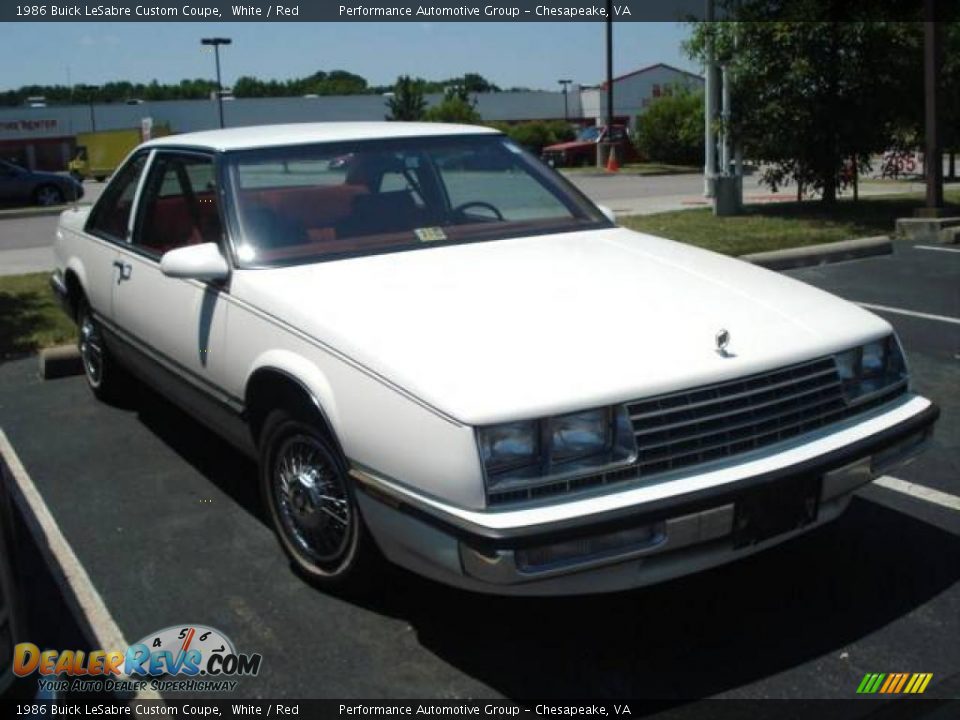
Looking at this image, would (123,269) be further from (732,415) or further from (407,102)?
(407,102)

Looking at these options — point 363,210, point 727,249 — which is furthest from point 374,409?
point 727,249

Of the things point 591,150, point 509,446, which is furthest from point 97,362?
point 591,150

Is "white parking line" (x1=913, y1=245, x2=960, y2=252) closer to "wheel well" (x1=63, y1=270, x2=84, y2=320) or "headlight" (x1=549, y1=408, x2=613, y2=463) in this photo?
"wheel well" (x1=63, y1=270, x2=84, y2=320)

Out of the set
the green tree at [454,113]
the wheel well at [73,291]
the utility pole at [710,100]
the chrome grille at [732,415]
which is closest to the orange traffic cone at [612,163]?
the green tree at [454,113]

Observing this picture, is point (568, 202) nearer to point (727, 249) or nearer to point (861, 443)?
point (861, 443)

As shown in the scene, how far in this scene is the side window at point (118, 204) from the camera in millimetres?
5359

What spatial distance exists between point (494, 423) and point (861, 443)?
1253 millimetres

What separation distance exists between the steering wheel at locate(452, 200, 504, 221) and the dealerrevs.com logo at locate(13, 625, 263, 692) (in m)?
2.08

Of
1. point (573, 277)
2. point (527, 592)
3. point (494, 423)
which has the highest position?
point (573, 277)

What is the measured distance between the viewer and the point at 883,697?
9.64ft

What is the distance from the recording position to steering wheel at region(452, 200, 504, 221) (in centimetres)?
458

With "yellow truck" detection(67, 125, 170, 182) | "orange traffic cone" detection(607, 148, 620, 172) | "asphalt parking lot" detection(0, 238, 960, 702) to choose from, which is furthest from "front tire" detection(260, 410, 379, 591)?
"yellow truck" detection(67, 125, 170, 182)

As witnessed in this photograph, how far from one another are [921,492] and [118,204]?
4.17 m

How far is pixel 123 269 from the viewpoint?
508 cm
